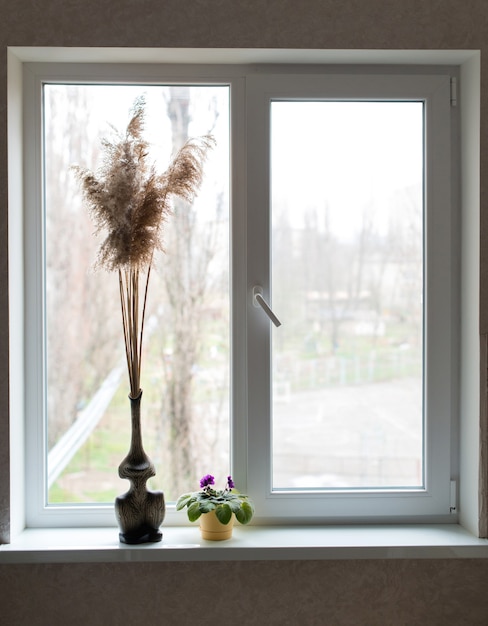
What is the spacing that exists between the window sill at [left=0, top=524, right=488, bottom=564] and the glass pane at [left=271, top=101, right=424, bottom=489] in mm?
219

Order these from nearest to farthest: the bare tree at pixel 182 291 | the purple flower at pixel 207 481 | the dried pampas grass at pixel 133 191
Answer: the dried pampas grass at pixel 133 191 < the purple flower at pixel 207 481 < the bare tree at pixel 182 291

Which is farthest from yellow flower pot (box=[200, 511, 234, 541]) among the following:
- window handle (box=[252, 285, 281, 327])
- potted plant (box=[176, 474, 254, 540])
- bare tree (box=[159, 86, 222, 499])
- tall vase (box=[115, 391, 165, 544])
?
window handle (box=[252, 285, 281, 327])

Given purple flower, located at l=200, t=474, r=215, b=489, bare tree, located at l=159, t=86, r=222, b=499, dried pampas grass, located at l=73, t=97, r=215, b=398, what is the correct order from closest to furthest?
dried pampas grass, located at l=73, t=97, r=215, b=398
purple flower, located at l=200, t=474, r=215, b=489
bare tree, located at l=159, t=86, r=222, b=499

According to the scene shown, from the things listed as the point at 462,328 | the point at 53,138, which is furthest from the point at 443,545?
the point at 53,138

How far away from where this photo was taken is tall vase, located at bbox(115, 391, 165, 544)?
1.99 meters

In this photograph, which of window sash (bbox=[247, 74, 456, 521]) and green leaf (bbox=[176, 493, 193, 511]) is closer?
green leaf (bbox=[176, 493, 193, 511])

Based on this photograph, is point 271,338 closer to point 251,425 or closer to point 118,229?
point 251,425

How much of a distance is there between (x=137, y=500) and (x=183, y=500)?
0.14 meters

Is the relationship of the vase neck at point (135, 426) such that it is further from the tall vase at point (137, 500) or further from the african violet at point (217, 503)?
the african violet at point (217, 503)

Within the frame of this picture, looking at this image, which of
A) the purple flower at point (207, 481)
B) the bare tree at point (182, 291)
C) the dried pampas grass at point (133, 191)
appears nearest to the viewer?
the dried pampas grass at point (133, 191)

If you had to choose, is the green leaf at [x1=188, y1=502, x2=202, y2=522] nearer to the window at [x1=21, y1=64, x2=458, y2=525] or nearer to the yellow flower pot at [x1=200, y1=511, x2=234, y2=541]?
the yellow flower pot at [x1=200, y1=511, x2=234, y2=541]

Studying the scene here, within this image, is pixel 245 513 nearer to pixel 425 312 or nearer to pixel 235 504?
pixel 235 504

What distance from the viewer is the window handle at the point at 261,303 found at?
83.6 inches

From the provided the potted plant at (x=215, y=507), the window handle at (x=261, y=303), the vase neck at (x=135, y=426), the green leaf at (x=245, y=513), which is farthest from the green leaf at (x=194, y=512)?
the window handle at (x=261, y=303)
